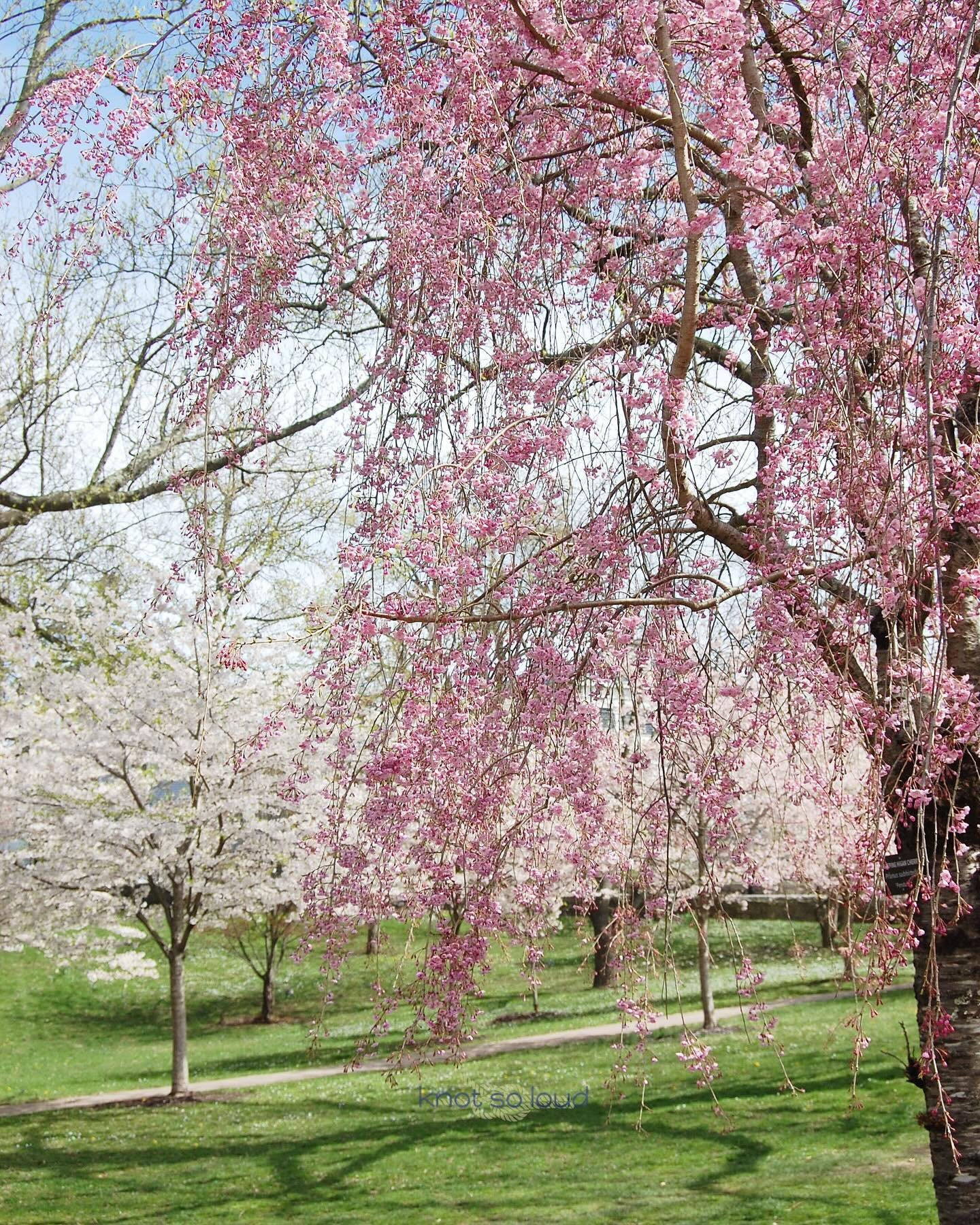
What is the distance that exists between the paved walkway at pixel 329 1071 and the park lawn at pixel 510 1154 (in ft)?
1.67

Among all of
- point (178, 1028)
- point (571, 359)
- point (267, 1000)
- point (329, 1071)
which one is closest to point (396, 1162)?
point (178, 1028)

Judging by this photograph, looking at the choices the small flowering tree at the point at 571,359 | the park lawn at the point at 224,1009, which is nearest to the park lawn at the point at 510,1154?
the park lawn at the point at 224,1009

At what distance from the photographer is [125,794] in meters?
10.8

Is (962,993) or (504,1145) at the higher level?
(962,993)

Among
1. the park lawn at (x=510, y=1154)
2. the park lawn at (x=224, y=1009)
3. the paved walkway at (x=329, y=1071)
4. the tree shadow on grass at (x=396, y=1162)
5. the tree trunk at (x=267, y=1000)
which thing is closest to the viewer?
the park lawn at (x=510, y=1154)

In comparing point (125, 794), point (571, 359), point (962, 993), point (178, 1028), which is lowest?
point (178, 1028)

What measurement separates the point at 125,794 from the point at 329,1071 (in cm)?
467

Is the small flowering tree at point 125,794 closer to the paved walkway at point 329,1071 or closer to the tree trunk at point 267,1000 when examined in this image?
the paved walkway at point 329,1071

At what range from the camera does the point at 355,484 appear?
3.02 metres

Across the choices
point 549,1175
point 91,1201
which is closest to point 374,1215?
point 549,1175

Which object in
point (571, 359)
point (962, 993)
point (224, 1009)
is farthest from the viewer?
point (224, 1009)

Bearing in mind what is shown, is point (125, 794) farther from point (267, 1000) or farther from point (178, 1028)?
point (267, 1000)

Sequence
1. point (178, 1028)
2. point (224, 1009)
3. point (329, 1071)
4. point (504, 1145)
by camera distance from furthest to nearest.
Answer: point (224, 1009)
point (329, 1071)
point (178, 1028)
point (504, 1145)

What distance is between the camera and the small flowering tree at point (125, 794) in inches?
413
